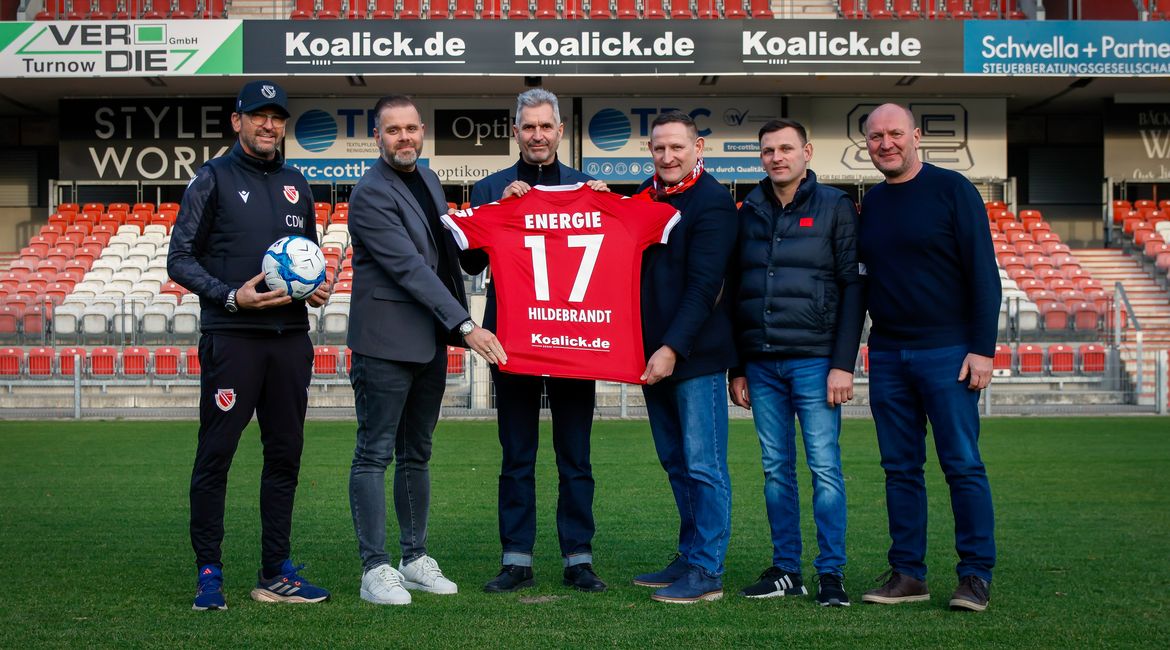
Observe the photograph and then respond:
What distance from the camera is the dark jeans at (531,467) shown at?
5191 millimetres

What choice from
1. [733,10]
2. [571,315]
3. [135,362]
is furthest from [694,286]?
[733,10]

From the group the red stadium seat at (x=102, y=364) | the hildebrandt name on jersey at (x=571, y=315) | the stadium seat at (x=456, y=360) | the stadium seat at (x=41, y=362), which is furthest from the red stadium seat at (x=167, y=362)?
the hildebrandt name on jersey at (x=571, y=315)

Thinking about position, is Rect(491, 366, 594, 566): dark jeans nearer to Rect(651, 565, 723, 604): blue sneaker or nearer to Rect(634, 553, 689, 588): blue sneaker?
Rect(634, 553, 689, 588): blue sneaker

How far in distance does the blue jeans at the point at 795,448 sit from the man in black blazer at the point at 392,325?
47.4 inches

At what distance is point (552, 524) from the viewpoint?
7051 mm

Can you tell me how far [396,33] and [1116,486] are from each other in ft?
50.0

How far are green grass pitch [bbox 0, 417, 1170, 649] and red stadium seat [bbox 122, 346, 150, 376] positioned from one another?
5431 millimetres

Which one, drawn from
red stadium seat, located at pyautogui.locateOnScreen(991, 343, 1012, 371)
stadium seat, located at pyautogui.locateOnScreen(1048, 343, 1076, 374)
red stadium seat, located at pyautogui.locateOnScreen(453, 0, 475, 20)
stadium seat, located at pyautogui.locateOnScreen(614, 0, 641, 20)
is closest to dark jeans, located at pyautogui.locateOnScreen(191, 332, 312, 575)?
red stadium seat, located at pyautogui.locateOnScreen(991, 343, 1012, 371)

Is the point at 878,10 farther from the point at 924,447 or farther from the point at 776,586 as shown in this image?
the point at 776,586

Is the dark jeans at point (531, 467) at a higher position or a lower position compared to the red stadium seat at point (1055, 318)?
lower

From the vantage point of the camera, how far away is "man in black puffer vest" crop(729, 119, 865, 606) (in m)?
4.95

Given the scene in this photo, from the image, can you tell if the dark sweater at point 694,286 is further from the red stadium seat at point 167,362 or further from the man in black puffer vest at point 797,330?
the red stadium seat at point 167,362

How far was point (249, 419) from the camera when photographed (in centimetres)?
486

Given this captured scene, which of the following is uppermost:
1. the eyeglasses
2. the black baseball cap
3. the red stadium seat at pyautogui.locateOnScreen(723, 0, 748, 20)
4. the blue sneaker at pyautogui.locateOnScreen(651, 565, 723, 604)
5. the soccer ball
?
the red stadium seat at pyautogui.locateOnScreen(723, 0, 748, 20)
